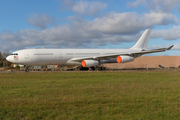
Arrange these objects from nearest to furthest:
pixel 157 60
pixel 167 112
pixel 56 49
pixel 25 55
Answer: pixel 167 112 → pixel 25 55 → pixel 56 49 → pixel 157 60

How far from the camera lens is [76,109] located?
6.89 meters

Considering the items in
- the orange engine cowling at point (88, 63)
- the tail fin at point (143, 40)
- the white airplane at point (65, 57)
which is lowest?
the orange engine cowling at point (88, 63)

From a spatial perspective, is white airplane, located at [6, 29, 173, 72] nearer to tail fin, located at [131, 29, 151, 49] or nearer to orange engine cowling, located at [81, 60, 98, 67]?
orange engine cowling, located at [81, 60, 98, 67]

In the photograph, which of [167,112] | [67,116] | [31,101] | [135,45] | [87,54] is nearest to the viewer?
[67,116]

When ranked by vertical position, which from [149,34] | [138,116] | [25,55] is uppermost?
[149,34]

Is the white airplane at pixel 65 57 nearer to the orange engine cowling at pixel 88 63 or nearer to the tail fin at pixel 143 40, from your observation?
the orange engine cowling at pixel 88 63

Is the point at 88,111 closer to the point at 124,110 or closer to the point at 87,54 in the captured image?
the point at 124,110

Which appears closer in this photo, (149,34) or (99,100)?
(99,100)

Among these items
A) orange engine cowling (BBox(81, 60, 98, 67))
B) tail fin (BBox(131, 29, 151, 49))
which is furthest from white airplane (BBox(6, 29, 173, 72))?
tail fin (BBox(131, 29, 151, 49))

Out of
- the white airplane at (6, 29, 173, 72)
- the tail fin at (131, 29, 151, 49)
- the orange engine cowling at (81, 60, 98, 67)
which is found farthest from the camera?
the tail fin at (131, 29, 151, 49)

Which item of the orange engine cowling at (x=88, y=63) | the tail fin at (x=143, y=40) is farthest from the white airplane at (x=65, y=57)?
the tail fin at (x=143, y=40)

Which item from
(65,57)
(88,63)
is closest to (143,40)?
(88,63)

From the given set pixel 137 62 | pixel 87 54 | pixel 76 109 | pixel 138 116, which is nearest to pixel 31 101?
pixel 76 109

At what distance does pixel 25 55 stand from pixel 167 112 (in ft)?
85.8
